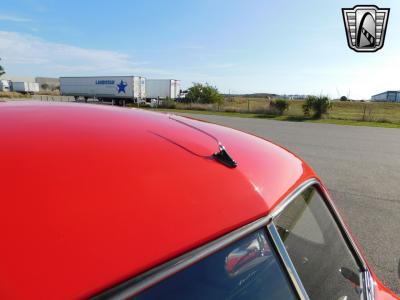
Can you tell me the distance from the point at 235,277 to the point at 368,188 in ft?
20.5

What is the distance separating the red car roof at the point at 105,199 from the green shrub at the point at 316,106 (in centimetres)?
2545

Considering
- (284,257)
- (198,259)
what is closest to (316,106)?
(284,257)

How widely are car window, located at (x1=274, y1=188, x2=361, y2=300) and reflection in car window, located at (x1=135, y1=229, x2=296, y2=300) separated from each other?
0.29 metres

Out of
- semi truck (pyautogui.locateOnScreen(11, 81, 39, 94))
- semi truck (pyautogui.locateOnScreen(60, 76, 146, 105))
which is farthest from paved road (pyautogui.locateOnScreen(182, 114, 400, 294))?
semi truck (pyautogui.locateOnScreen(11, 81, 39, 94))

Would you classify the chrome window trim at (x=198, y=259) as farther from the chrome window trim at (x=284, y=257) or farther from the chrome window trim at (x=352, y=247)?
the chrome window trim at (x=352, y=247)

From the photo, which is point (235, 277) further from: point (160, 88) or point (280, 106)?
point (160, 88)

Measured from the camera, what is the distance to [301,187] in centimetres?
132

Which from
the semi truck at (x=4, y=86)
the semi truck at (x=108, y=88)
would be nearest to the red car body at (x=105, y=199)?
the semi truck at (x=108, y=88)

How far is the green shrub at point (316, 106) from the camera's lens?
24.7 metres

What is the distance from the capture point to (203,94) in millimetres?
43312

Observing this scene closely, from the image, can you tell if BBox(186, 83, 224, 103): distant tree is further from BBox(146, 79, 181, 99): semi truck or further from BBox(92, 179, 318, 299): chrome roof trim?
BBox(92, 179, 318, 299): chrome roof trim

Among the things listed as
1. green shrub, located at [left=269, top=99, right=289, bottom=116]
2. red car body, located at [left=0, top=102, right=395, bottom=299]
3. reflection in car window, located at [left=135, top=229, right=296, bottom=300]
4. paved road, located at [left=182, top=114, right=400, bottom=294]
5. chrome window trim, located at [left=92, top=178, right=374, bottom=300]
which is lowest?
paved road, located at [left=182, top=114, right=400, bottom=294]

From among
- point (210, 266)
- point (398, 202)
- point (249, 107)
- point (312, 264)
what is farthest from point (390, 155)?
point (249, 107)

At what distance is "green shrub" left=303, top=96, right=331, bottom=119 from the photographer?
24.7 meters
